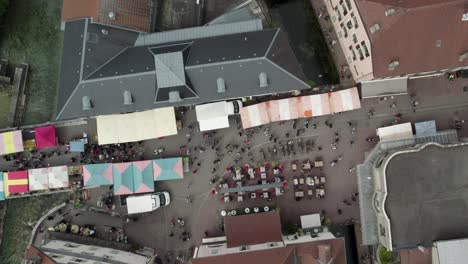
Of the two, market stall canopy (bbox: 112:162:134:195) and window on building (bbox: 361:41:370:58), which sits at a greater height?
window on building (bbox: 361:41:370:58)

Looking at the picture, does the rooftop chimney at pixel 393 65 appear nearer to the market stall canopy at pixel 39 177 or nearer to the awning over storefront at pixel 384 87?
the awning over storefront at pixel 384 87

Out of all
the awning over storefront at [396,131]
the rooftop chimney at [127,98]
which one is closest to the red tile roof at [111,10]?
the rooftop chimney at [127,98]

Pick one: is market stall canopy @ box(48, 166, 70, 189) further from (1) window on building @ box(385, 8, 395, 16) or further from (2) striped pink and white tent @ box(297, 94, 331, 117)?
(1) window on building @ box(385, 8, 395, 16)

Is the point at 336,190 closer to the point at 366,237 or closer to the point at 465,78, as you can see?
the point at 366,237

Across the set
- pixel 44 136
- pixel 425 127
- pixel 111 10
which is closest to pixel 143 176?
pixel 44 136

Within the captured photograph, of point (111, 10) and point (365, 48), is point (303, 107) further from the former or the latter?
point (111, 10)

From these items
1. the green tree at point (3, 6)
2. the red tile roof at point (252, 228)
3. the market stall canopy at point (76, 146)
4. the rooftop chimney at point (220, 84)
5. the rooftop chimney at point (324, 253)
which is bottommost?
the rooftop chimney at point (324, 253)

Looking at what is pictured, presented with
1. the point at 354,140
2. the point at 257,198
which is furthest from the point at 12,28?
the point at 354,140

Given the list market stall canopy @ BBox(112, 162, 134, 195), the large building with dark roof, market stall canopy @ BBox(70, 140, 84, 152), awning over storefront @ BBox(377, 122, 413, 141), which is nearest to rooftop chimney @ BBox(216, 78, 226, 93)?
the large building with dark roof
